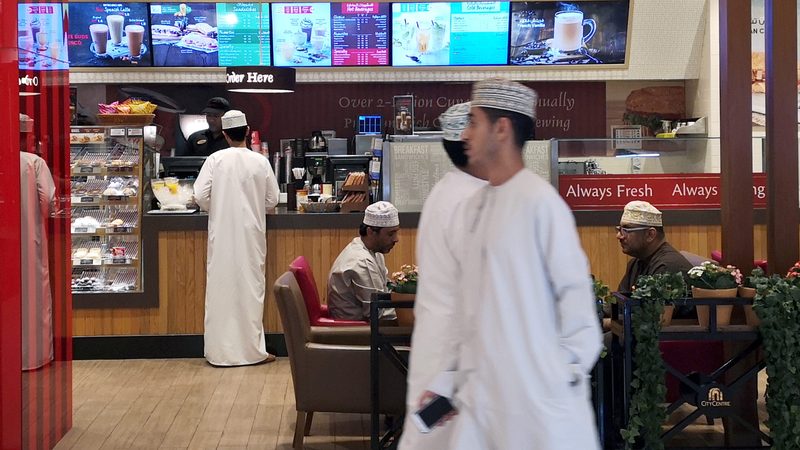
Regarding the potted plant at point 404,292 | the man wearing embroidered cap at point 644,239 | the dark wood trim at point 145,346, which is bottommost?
the dark wood trim at point 145,346

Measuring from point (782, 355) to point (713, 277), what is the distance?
467 mm

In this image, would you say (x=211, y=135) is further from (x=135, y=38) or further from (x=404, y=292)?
(x=404, y=292)

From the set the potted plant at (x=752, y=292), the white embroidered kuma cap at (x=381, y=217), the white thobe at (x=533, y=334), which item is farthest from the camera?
the white embroidered kuma cap at (x=381, y=217)

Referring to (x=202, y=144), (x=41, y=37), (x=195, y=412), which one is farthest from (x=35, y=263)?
(x=202, y=144)

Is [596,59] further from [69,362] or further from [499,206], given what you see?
[499,206]

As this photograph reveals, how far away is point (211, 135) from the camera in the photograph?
392 inches

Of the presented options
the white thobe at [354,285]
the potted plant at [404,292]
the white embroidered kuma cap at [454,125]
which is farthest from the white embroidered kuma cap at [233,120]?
the white embroidered kuma cap at [454,125]

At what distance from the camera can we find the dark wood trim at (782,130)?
4.85 metres

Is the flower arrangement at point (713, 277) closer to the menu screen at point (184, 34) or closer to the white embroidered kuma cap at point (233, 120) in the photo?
the white embroidered kuma cap at point (233, 120)

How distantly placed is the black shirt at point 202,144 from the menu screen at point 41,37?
4.44m

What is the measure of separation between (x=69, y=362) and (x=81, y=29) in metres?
5.60

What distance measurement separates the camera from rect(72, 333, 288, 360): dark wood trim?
7.72 m

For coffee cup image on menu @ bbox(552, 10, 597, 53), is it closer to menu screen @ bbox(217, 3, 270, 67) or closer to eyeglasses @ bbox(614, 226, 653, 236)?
→ menu screen @ bbox(217, 3, 270, 67)

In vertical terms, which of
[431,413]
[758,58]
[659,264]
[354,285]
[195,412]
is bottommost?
[195,412]
